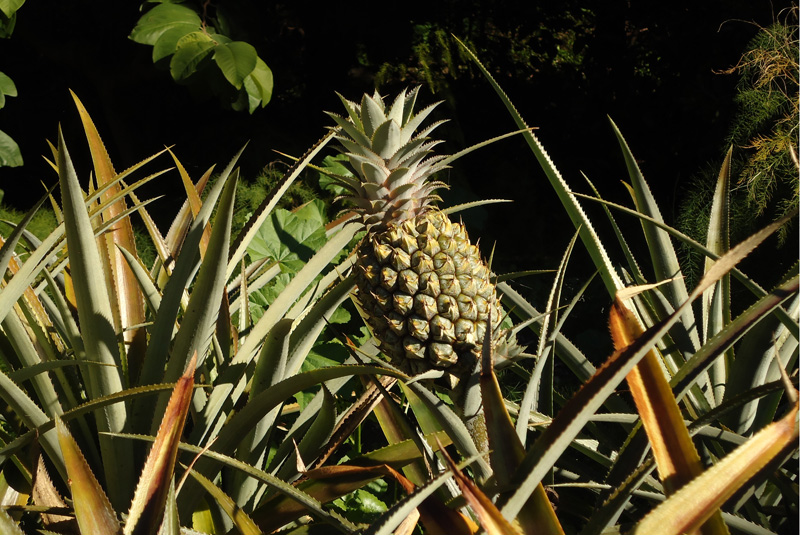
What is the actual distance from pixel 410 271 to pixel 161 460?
0.51 m

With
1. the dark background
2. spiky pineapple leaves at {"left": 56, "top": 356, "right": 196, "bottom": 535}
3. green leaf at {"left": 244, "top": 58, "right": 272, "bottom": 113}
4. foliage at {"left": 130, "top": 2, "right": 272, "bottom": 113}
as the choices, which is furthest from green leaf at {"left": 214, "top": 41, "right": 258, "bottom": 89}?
spiky pineapple leaves at {"left": 56, "top": 356, "right": 196, "bottom": 535}

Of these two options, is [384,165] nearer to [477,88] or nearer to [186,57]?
[186,57]

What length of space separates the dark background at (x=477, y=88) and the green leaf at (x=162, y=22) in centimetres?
38

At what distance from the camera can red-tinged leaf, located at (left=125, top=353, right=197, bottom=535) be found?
100cm

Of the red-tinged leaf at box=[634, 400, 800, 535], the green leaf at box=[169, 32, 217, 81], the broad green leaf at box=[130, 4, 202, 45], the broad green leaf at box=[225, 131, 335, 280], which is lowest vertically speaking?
the red-tinged leaf at box=[634, 400, 800, 535]

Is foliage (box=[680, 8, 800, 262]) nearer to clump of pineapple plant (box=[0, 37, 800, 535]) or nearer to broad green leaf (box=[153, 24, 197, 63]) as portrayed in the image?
clump of pineapple plant (box=[0, 37, 800, 535])

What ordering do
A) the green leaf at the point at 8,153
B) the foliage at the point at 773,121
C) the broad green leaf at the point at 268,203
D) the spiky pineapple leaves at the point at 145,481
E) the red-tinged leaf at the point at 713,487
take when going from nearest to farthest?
the red-tinged leaf at the point at 713,487
the spiky pineapple leaves at the point at 145,481
the broad green leaf at the point at 268,203
the foliage at the point at 773,121
the green leaf at the point at 8,153

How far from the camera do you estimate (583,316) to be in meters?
2.90

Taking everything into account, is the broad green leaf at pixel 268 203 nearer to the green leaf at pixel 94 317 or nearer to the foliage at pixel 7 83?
the green leaf at pixel 94 317

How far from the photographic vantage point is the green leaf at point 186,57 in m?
2.61

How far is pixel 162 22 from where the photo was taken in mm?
2717

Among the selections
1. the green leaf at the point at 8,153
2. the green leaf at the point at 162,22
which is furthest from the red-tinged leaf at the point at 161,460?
the green leaf at the point at 8,153

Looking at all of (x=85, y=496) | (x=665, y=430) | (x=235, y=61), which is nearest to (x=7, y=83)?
(x=235, y=61)

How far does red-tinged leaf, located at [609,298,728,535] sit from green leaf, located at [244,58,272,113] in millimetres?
2263
